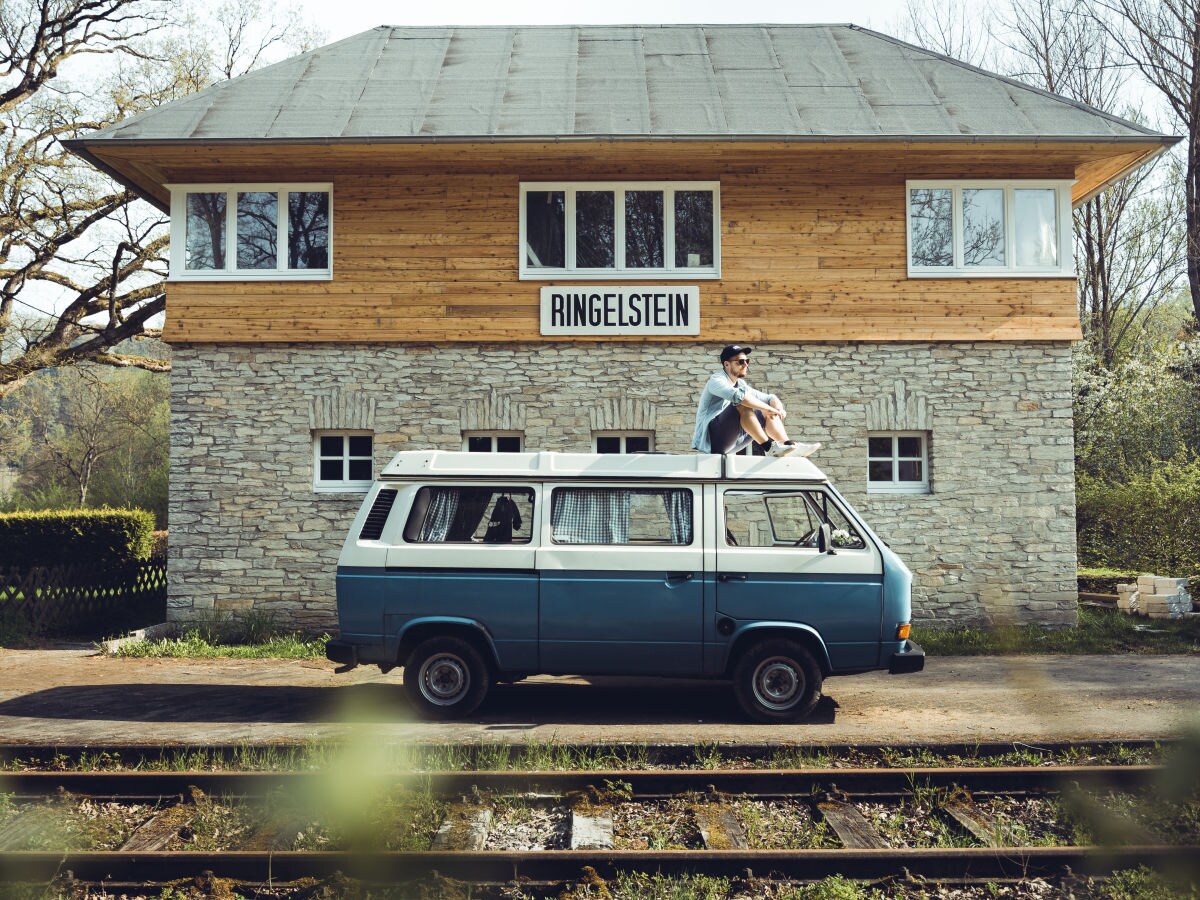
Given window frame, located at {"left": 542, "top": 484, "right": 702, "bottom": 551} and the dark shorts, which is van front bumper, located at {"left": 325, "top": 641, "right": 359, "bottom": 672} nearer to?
window frame, located at {"left": 542, "top": 484, "right": 702, "bottom": 551}

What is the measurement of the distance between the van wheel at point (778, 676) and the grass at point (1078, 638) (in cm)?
429

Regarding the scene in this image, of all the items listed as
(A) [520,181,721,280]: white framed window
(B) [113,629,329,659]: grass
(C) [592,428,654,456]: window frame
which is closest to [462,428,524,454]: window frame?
(C) [592,428,654,456]: window frame

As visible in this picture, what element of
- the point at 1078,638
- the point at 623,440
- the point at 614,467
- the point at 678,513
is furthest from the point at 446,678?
the point at 1078,638

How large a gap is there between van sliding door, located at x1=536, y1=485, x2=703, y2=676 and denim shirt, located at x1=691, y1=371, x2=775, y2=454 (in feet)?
3.60

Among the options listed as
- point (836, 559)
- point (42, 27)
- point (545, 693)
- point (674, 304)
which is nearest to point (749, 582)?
point (836, 559)

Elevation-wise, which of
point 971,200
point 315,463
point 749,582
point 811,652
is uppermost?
point 971,200

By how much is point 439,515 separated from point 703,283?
6.14 meters

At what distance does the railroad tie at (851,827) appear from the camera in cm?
545

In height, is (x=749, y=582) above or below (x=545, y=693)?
above

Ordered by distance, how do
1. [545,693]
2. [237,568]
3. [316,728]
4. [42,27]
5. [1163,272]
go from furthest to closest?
[1163,272]
[42,27]
[237,568]
[545,693]
[316,728]

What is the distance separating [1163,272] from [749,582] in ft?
84.5

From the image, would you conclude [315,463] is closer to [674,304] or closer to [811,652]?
[674,304]

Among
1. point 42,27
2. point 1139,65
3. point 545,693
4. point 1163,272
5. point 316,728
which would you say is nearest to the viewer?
point 316,728

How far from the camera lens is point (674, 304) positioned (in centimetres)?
1290
